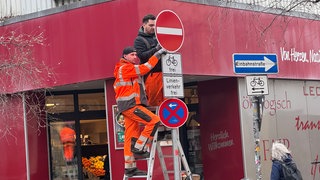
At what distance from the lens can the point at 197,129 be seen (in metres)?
15.3

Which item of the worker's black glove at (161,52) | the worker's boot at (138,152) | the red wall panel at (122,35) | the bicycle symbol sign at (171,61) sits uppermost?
the red wall panel at (122,35)

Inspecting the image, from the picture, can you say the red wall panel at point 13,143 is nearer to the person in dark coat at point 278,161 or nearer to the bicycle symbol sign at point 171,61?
the bicycle symbol sign at point 171,61

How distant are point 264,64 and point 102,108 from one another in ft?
18.0

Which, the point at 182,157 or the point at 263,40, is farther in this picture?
the point at 263,40

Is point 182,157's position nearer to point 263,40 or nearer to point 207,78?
point 207,78

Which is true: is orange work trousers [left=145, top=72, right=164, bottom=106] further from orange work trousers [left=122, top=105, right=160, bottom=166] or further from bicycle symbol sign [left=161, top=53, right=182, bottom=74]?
bicycle symbol sign [left=161, top=53, right=182, bottom=74]

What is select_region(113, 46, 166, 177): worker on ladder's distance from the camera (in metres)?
9.75

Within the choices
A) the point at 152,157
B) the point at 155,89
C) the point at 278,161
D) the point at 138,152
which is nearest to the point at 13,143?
the point at 155,89

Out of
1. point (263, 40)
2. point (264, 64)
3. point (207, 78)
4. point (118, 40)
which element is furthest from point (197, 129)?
point (264, 64)

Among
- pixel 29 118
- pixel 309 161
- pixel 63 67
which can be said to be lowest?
pixel 309 161

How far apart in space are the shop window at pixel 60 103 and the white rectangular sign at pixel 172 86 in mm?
6170

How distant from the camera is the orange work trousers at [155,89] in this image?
34.1 ft

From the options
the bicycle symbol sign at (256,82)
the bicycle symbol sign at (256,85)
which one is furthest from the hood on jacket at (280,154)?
the bicycle symbol sign at (256,82)

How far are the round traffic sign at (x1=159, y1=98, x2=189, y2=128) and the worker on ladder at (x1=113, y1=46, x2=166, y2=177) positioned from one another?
1.96 ft
